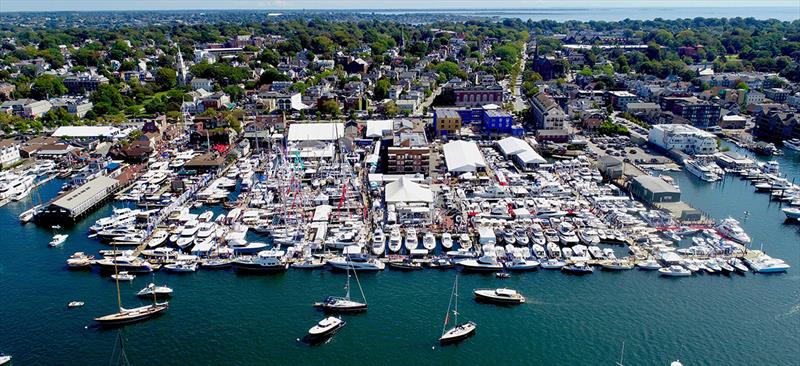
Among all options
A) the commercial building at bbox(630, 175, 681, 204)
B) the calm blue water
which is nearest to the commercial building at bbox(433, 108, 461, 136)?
the commercial building at bbox(630, 175, 681, 204)

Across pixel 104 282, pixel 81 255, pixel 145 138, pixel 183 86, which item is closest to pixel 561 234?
pixel 104 282

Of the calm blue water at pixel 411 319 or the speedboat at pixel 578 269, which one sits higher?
the speedboat at pixel 578 269

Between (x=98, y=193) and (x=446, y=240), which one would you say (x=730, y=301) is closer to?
(x=446, y=240)

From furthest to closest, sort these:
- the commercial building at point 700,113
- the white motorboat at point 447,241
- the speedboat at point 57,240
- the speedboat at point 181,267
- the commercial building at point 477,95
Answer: the commercial building at point 477,95, the commercial building at point 700,113, the speedboat at point 57,240, the white motorboat at point 447,241, the speedboat at point 181,267

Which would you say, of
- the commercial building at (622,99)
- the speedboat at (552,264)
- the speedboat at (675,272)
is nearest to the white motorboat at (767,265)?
the speedboat at (675,272)

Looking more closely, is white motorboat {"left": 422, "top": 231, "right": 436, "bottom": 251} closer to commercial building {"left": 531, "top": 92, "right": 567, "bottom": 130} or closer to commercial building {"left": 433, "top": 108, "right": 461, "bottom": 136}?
commercial building {"left": 433, "top": 108, "right": 461, "bottom": 136}

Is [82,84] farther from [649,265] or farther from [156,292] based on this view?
[649,265]

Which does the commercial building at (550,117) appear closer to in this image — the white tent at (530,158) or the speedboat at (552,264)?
the white tent at (530,158)
